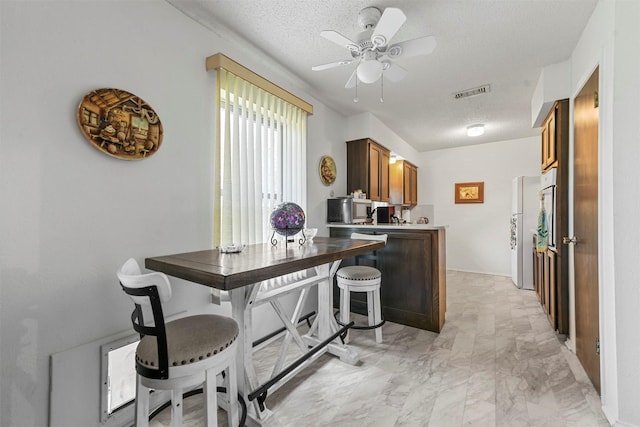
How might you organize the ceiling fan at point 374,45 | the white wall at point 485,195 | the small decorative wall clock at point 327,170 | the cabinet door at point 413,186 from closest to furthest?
the ceiling fan at point 374,45 < the small decorative wall clock at point 327,170 < the white wall at point 485,195 < the cabinet door at point 413,186

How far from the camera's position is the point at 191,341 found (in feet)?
3.77

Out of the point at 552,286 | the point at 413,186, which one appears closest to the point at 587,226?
the point at 552,286

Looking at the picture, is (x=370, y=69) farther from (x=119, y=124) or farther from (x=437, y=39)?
(x=119, y=124)

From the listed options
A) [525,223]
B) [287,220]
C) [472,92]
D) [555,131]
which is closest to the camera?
[287,220]

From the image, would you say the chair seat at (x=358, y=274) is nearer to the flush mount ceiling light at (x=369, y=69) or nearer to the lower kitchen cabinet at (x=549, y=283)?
the flush mount ceiling light at (x=369, y=69)

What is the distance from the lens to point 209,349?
3.68 feet

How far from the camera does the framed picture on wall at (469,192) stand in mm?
5320

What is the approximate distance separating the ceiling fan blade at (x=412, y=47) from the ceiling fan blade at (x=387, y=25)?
4.3 inches

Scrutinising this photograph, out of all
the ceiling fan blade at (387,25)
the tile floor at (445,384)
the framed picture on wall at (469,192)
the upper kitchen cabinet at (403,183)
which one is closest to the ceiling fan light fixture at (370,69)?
the ceiling fan blade at (387,25)

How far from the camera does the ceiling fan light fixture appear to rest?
1783 millimetres

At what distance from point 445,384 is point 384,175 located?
2.89 metres

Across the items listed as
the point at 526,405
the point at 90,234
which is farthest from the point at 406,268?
the point at 90,234

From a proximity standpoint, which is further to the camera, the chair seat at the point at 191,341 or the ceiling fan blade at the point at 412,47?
the ceiling fan blade at the point at 412,47

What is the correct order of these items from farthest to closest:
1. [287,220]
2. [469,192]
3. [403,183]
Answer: [469,192] < [403,183] < [287,220]
